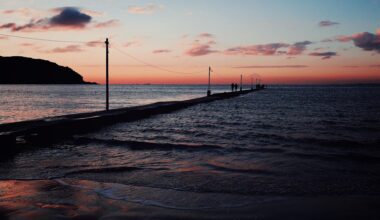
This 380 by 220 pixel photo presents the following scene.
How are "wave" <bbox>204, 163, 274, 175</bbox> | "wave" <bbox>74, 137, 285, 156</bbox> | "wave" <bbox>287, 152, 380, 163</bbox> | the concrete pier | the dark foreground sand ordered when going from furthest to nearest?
"wave" <bbox>74, 137, 285, 156</bbox>
the concrete pier
"wave" <bbox>287, 152, 380, 163</bbox>
"wave" <bbox>204, 163, 274, 175</bbox>
the dark foreground sand

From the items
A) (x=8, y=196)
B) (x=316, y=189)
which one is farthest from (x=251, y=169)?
(x=8, y=196)

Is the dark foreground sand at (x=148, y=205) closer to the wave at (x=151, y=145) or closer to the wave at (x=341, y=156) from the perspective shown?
the wave at (x=341, y=156)

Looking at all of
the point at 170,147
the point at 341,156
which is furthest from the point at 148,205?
the point at 341,156

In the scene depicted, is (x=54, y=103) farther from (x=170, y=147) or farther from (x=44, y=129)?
(x=170, y=147)

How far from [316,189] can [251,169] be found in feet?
8.28

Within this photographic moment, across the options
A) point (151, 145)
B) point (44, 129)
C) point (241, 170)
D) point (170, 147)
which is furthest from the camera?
point (44, 129)

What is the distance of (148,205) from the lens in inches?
273

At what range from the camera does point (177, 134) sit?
1928 cm

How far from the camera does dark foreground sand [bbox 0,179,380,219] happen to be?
6.38 metres

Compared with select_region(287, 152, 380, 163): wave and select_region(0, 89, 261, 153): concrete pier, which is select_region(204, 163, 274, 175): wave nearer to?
select_region(287, 152, 380, 163): wave

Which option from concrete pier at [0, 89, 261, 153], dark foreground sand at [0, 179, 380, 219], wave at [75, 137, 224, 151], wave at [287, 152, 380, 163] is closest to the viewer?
dark foreground sand at [0, 179, 380, 219]

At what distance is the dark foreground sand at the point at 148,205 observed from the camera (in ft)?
20.9

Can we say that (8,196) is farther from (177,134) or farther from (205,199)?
(177,134)

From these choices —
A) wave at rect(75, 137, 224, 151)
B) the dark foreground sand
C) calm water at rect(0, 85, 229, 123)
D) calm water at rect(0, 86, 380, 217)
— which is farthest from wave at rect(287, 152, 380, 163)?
calm water at rect(0, 85, 229, 123)
